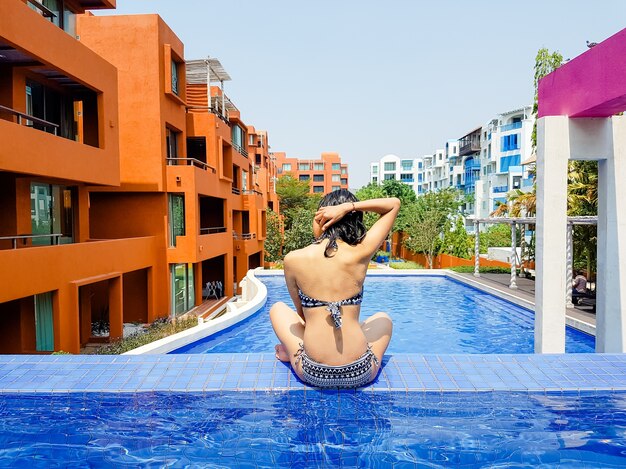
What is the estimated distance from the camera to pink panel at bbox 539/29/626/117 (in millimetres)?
7074

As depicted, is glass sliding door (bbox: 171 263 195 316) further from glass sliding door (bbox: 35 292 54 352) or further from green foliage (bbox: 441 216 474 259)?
green foliage (bbox: 441 216 474 259)

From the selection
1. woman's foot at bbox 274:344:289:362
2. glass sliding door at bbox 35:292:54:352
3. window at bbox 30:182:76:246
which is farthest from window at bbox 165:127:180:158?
woman's foot at bbox 274:344:289:362

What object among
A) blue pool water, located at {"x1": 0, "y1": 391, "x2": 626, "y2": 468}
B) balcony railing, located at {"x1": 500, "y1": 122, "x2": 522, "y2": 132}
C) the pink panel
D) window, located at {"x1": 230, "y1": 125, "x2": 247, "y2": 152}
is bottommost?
blue pool water, located at {"x1": 0, "y1": 391, "x2": 626, "y2": 468}

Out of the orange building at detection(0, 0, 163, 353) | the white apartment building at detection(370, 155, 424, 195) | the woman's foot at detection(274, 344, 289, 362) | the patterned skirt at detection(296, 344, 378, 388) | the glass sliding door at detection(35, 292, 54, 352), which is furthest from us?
the white apartment building at detection(370, 155, 424, 195)

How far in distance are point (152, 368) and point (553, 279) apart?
19.5ft

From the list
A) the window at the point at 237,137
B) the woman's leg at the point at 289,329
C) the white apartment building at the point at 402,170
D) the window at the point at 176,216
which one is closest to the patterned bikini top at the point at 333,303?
the woman's leg at the point at 289,329

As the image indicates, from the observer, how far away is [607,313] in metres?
8.32

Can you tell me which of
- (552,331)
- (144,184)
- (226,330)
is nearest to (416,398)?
(552,331)

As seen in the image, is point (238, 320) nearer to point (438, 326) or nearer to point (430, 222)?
point (438, 326)

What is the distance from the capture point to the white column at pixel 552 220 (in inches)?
320

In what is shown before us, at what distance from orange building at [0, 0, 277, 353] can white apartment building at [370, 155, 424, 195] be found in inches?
3393

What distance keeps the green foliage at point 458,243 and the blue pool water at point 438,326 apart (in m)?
17.3

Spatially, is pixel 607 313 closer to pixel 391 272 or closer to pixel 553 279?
pixel 553 279

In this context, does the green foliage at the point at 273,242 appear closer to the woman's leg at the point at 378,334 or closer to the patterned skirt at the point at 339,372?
the woman's leg at the point at 378,334
